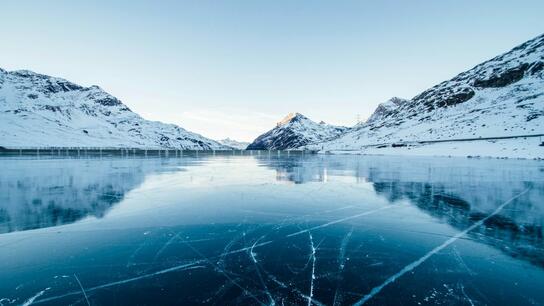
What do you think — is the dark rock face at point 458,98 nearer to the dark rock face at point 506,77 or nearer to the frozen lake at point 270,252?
the dark rock face at point 506,77

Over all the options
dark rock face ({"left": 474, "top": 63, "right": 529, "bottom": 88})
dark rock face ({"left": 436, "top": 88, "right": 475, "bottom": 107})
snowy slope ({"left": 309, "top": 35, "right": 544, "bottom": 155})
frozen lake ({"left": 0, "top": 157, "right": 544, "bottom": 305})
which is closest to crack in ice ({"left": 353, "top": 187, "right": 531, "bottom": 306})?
frozen lake ({"left": 0, "top": 157, "right": 544, "bottom": 305})

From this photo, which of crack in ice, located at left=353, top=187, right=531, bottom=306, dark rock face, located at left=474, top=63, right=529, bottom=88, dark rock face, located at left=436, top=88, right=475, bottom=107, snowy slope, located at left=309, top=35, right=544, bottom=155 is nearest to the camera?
crack in ice, located at left=353, top=187, right=531, bottom=306

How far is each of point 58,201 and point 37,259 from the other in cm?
545

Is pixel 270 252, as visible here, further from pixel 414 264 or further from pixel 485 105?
pixel 485 105

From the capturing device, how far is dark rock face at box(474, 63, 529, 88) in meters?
126

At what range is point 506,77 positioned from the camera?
129750mm

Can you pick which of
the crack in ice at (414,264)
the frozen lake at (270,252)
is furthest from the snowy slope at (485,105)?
the frozen lake at (270,252)

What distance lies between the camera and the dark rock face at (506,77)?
12569 cm

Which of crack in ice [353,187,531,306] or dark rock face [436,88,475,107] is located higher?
dark rock face [436,88,475,107]

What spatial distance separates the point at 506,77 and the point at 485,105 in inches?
1177

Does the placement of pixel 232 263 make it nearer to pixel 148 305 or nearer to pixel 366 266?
pixel 148 305

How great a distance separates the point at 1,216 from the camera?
6.93 metres

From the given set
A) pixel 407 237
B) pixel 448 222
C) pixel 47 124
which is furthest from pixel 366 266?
pixel 47 124

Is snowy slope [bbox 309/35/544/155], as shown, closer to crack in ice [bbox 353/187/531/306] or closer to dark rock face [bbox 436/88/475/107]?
dark rock face [bbox 436/88/475/107]
